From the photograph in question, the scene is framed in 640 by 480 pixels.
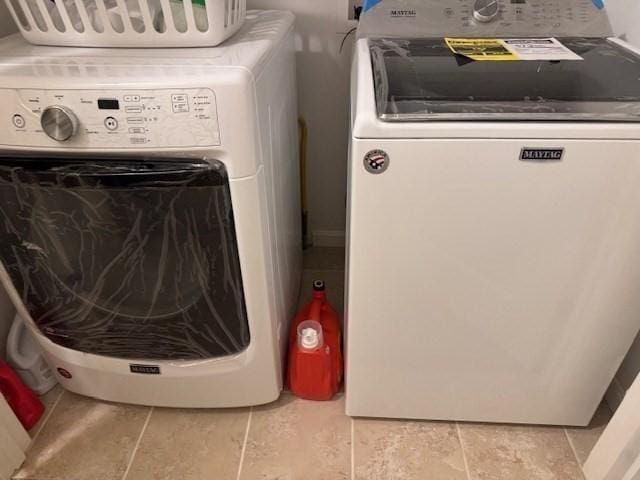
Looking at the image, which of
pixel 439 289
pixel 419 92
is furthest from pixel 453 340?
pixel 419 92

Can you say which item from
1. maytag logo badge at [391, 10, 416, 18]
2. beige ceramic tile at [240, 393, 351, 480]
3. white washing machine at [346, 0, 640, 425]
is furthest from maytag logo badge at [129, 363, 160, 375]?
maytag logo badge at [391, 10, 416, 18]

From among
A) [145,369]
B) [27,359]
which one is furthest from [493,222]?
[27,359]

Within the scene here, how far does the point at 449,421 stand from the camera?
4.31 ft

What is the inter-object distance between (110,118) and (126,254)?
32cm

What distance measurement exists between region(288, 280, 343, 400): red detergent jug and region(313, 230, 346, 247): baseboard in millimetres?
533

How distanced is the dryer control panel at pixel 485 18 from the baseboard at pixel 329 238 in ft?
2.80

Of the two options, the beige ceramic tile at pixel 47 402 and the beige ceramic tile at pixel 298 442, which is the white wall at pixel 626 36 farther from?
the beige ceramic tile at pixel 47 402

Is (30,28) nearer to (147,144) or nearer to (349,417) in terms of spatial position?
(147,144)

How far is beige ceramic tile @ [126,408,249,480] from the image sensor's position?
1.21 metres


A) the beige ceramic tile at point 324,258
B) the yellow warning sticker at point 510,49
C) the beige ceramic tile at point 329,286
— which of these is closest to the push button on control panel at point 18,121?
the yellow warning sticker at point 510,49

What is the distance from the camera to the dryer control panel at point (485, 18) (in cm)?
120

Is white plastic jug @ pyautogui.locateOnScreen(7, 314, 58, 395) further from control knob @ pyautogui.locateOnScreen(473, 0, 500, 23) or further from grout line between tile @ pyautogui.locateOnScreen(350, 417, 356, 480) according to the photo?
control knob @ pyautogui.locateOnScreen(473, 0, 500, 23)

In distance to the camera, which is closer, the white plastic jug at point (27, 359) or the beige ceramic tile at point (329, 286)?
the white plastic jug at point (27, 359)

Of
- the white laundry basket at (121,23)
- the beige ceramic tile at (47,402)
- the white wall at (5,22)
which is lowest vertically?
the beige ceramic tile at (47,402)
